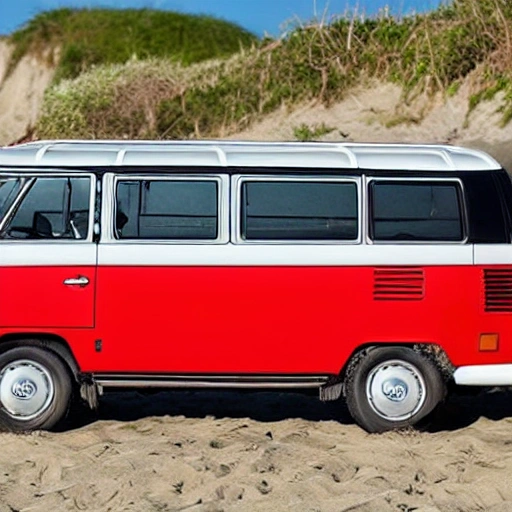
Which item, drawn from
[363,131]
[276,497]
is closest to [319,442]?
[276,497]

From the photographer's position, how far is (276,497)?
7.23 m

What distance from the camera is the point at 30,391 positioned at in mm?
9055

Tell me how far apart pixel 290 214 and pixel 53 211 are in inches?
69.5

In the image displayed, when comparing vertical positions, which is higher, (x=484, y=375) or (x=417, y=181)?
(x=417, y=181)

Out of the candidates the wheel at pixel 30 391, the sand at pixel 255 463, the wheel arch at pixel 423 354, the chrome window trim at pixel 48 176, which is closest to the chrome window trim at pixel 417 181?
the wheel arch at pixel 423 354

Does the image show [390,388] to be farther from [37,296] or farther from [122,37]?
[122,37]

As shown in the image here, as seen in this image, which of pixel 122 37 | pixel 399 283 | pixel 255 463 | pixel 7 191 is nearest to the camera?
pixel 255 463

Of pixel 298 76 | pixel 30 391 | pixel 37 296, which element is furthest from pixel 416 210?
pixel 298 76

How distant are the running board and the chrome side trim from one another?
99cm

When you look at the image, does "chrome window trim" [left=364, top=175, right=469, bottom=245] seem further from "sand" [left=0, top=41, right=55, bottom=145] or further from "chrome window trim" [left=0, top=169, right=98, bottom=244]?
"sand" [left=0, top=41, right=55, bottom=145]

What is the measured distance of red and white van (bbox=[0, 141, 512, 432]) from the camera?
8930 millimetres

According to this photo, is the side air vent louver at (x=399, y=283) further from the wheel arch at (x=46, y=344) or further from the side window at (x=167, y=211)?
the wheel arch at (x=46, y=344)

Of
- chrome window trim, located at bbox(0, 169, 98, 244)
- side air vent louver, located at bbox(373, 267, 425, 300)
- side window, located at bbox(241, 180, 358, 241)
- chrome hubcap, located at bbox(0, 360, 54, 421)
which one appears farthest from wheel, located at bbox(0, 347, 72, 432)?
side air vent louver, located at bbox(373, 267, 425, 300)

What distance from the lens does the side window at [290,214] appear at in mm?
9016
